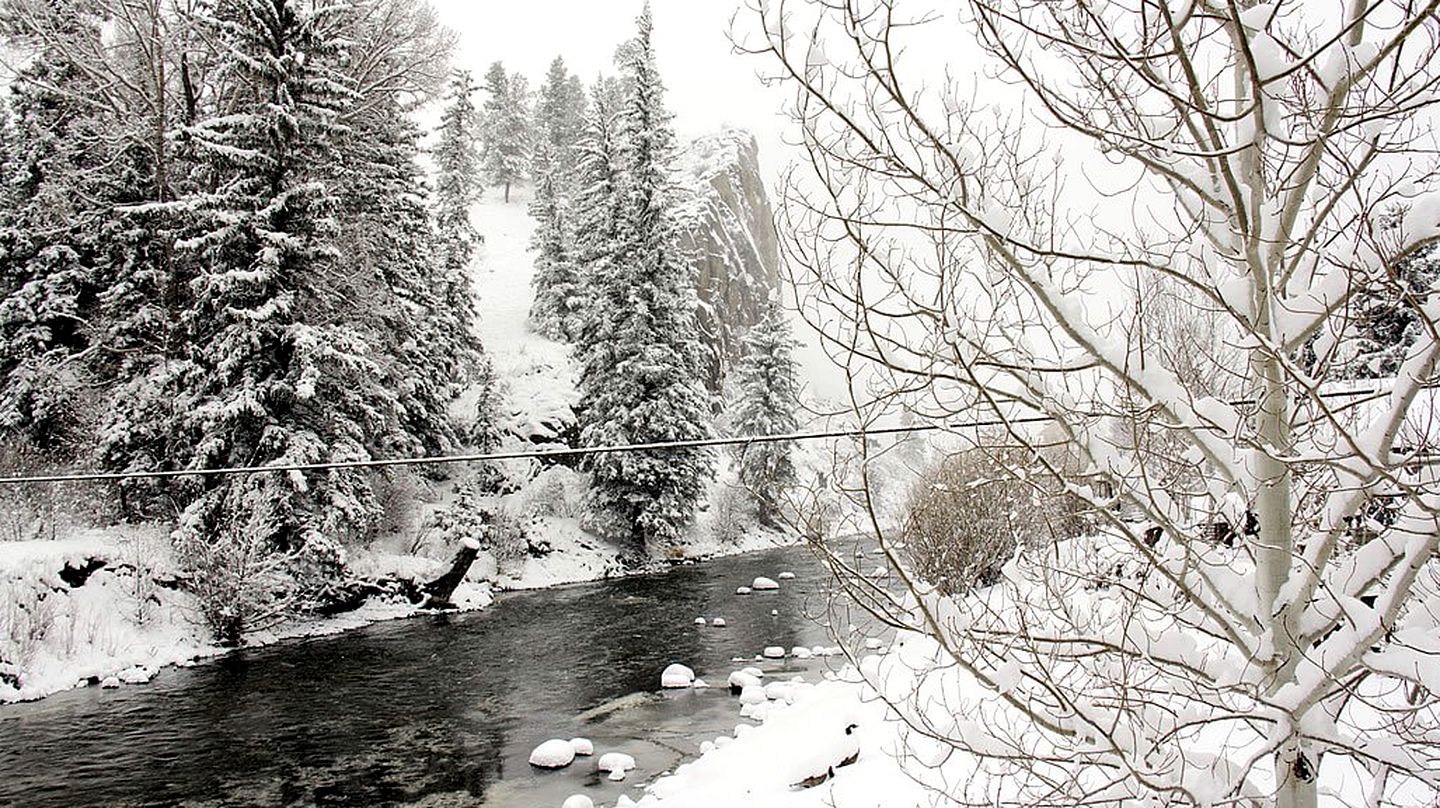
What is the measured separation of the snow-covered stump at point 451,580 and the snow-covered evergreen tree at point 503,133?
44.8 meters

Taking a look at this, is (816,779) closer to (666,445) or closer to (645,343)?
(666,445)

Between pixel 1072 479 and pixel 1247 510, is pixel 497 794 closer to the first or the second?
pixel 1072 479

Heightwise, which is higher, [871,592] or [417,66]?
[417,66]

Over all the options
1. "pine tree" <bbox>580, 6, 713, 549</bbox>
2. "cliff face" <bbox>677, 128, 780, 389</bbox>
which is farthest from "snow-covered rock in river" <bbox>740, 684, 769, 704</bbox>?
"cliff face" <bbox>677, 128, 780, 389</bbox>

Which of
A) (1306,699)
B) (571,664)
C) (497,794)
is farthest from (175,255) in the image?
(1306,699)

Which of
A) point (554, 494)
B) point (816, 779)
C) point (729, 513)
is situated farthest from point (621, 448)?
point (729, 513)

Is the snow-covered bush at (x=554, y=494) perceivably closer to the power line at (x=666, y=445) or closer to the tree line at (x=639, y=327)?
the tree line at (x=639, y=327)

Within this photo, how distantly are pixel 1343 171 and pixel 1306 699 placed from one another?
1344 mm

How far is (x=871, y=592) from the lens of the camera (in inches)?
106

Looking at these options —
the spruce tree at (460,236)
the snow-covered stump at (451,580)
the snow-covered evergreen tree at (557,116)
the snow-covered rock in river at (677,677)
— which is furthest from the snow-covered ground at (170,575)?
the snow-covered evergreen tree at (557,116)

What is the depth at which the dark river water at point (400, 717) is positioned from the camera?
25.8ft

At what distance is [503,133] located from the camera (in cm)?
5859

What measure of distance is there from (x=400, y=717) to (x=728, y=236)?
53.9 metres

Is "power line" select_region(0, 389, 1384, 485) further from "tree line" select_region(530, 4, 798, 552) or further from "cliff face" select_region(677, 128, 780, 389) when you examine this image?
"cliff face" select_region(677, 128, 780, 389)
